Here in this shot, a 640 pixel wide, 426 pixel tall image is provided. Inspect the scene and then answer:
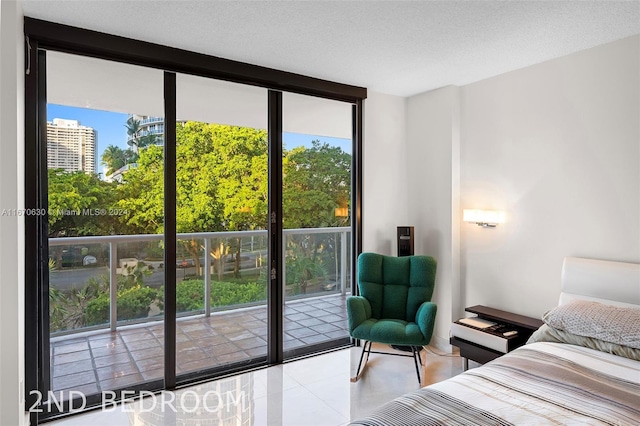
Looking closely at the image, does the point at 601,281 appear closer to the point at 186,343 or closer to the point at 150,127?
the point at 186,343

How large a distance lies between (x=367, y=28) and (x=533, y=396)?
7.55ft

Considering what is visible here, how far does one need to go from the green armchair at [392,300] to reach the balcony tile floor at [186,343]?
63 centimetres

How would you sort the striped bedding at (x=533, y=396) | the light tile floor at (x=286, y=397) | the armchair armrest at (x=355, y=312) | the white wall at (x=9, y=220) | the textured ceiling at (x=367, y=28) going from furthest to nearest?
the armchair armrest at (x=355, y=312), the light tile floor at (x=286, y=397), the textured ceiling at (x=367, y=28), the white wall at (x=9, y=220), the striped bedding at (x=533, y=396)

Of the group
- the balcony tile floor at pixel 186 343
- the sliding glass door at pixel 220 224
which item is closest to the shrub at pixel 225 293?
the sliding glass door at pixel 220 224

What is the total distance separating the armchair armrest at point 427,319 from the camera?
309cm

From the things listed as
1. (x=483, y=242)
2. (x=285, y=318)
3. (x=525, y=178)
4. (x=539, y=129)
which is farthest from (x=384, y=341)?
(x=539, y=129)

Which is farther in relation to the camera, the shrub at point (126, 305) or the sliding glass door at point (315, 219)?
the sliding glass door at point (315, 219)

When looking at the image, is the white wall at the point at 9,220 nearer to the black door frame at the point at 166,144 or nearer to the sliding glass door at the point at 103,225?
the black door frame at the point at 166,144

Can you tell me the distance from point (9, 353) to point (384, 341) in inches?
93.2

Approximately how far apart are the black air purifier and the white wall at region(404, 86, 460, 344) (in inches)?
12.5

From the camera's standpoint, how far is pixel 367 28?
260 cm

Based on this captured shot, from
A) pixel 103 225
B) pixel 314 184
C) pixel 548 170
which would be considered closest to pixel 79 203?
pixel 103 225

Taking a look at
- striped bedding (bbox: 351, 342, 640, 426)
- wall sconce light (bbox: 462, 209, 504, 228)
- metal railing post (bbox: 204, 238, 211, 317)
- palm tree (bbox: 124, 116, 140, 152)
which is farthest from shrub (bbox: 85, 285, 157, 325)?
wall sconce light (bbox: 462, 209, 504, 228)

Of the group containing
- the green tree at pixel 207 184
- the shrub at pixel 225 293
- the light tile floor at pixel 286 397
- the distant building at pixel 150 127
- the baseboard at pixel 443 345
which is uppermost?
the distant building at pixel 150 127
